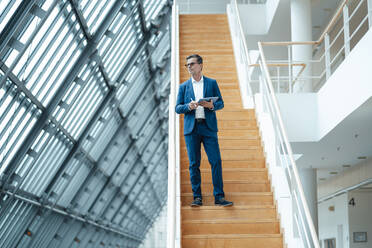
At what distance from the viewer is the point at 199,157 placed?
21.2ft

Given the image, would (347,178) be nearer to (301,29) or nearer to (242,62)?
(301,29)

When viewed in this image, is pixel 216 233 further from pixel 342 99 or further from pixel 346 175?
pixel 346 175

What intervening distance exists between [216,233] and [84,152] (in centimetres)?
1113

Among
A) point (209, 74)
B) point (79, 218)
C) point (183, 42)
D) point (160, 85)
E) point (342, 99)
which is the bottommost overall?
point (79, 218)

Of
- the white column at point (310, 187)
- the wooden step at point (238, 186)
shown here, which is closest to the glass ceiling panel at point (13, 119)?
the wooden step at point (238, 186)

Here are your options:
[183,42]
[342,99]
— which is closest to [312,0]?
[183,42]

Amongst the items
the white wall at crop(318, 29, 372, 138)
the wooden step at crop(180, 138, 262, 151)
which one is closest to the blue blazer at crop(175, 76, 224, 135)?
the wooden step at crop(180, 138, 262, 151)

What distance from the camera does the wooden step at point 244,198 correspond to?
6645 mm

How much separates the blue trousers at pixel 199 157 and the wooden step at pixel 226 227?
42cm

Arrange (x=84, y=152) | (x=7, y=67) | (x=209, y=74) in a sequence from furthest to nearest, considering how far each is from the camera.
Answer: (x=84, y=152)
(x=209, y=74)
(x=7, y=67)

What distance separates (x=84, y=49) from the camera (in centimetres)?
1256

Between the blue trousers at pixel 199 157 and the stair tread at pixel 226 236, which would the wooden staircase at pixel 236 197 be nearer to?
the stair tread at pixel 226 236

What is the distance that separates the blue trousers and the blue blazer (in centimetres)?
7

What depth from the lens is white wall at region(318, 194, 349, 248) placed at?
17.5 m
